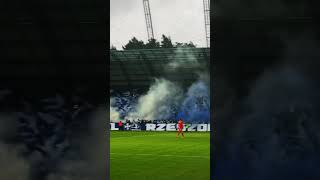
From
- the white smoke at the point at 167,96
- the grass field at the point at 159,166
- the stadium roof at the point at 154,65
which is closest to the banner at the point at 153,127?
the white smoke at the point at 167,96

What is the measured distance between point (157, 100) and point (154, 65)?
144 inches

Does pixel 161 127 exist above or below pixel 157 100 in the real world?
below

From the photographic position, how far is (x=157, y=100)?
145ft

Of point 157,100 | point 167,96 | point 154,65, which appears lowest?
point 157,100

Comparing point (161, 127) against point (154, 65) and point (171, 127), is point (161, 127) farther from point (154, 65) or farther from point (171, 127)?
point (154, 65)

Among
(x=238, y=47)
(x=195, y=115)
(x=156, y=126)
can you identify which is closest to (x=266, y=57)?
(x=238, y=47)

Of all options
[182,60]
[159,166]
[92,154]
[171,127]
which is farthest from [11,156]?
[182,60]

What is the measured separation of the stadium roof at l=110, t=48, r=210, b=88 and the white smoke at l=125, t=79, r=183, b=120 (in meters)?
0.76

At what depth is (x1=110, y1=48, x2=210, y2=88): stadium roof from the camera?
128 feet

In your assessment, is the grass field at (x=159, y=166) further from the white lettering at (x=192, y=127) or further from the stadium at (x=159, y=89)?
the white lettering at (x=192, y=127)

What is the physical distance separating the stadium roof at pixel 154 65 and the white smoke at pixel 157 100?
0.76m

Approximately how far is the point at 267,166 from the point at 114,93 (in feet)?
132

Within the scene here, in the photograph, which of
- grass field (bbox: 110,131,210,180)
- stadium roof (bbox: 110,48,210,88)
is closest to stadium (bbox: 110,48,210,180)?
stadium roof (bbox: 110,48,210,88)

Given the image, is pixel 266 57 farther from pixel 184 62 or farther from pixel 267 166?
pixel 184 62
